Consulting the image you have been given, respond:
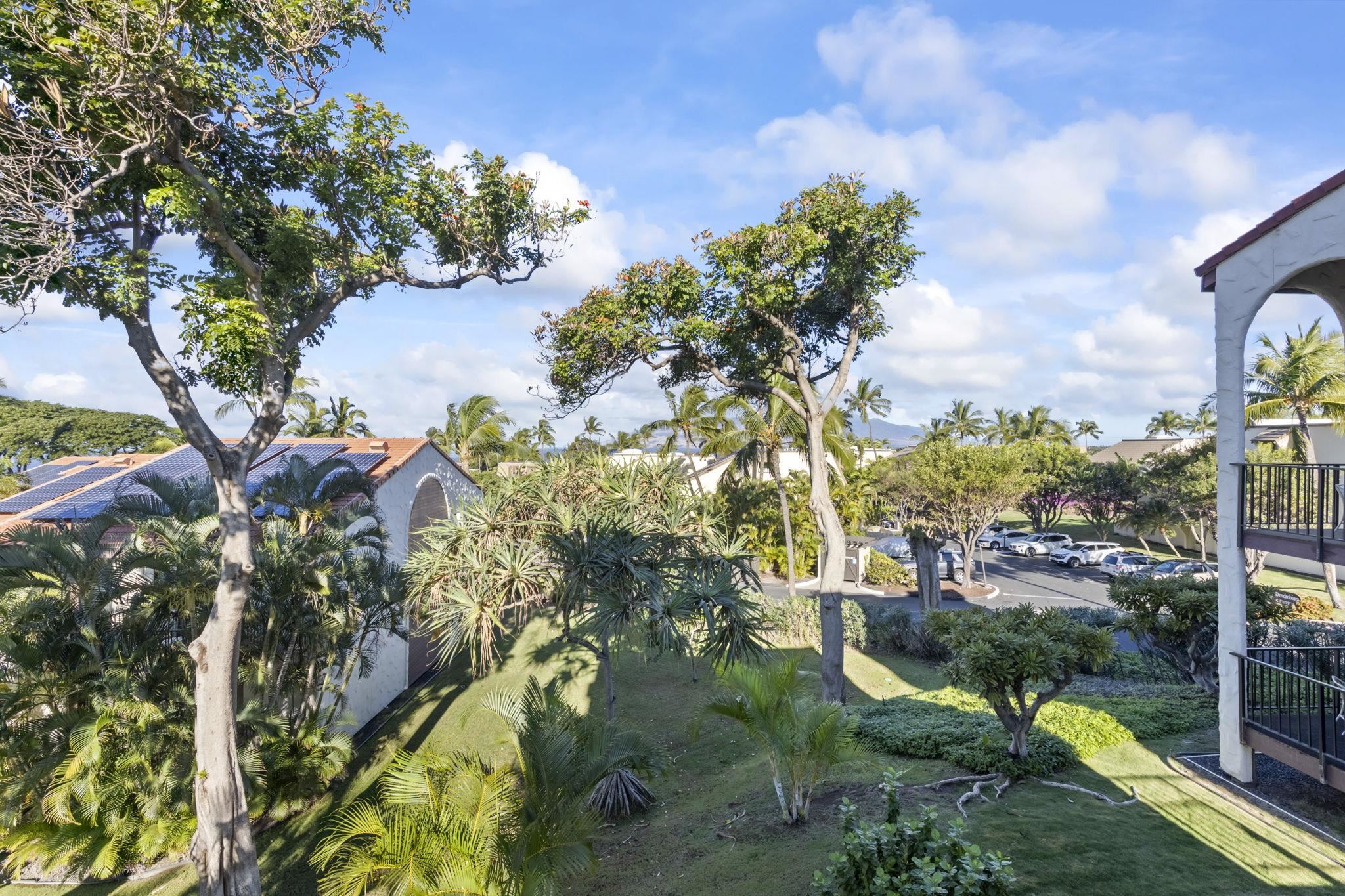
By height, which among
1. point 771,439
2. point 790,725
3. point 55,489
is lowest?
point 790,725

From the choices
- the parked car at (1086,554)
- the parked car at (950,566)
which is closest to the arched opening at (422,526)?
the parked car at (950,566)

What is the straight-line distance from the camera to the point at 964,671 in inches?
307

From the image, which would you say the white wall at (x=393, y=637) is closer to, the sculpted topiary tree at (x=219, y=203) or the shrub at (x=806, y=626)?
the sculpted topiary tree at (x=219, y=203)

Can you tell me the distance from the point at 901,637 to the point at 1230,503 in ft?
33.3

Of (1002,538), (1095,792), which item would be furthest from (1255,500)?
(1002,538)

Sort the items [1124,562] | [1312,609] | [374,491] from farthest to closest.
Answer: [1124,562]
[1312,609]
[374,491]

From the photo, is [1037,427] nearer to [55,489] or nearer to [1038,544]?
[1038,544]

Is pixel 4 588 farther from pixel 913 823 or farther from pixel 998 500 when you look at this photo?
pixel 998 500

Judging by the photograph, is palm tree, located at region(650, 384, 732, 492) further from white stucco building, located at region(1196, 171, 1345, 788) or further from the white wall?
white stucco building, located at region(1196, 171, 1345, 788)

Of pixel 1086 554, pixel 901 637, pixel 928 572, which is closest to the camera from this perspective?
pixel 901 637

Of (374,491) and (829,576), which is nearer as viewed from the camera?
(829,576)

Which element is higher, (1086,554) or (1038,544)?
(1038,544)

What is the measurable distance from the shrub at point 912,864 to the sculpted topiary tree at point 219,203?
25.3ft

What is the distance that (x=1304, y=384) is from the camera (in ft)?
79.4
